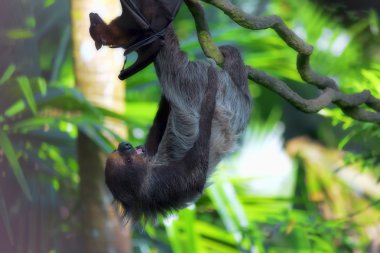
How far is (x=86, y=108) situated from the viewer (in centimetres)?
668

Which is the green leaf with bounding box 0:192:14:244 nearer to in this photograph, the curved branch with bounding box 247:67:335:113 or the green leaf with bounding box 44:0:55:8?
the green leaf with bounding box 44:0:55:8

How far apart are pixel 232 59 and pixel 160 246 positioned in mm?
4097

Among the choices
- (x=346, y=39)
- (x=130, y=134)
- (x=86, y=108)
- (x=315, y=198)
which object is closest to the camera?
(x=86, y=108)

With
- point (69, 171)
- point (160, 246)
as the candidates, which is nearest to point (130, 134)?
point (69, 171)

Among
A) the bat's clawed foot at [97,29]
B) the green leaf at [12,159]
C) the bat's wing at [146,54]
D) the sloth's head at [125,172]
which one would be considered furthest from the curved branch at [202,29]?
the green leaf at [12,159]

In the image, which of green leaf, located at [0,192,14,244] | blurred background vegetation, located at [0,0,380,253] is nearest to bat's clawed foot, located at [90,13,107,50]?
blurred background vegetation, located at [0,0,380,253]

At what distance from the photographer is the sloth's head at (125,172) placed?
4.25 metres

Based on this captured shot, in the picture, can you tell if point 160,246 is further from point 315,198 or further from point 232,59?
point 232,59

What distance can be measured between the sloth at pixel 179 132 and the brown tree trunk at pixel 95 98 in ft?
7.56

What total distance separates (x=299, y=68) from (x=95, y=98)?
104 inches

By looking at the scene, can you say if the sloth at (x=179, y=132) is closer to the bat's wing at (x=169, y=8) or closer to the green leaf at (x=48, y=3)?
the bat's wing at (x=169, y=8)

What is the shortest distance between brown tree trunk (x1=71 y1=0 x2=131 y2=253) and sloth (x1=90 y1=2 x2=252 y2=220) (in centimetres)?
231

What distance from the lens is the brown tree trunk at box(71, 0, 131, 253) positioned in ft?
22.0

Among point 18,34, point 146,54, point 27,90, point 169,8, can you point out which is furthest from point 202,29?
point 18,34
